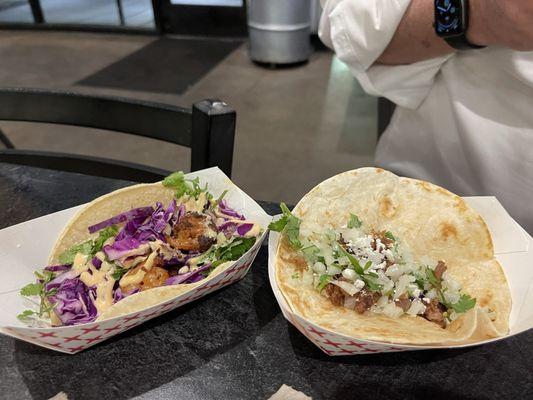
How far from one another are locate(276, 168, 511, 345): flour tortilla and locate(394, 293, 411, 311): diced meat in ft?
0.07

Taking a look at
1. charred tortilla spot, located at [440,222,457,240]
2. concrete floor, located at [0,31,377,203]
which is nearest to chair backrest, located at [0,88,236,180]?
charred tortilla spot, located at [440,222,457,240]

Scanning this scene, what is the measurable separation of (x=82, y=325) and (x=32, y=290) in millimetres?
193

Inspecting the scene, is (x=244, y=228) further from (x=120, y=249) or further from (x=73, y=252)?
(x=73, y=252)

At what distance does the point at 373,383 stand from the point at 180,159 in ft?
10.0

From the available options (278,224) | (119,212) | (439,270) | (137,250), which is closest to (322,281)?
(278,224)

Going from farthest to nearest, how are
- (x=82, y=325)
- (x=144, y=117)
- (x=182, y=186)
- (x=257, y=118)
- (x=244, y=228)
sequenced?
1. (x=257, y=118)
2. (x=144, y=117)
3. (x=182, y=186)
4. (x=244, y=228)
5. (x=82, y=325)

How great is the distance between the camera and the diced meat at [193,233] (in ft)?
3.28

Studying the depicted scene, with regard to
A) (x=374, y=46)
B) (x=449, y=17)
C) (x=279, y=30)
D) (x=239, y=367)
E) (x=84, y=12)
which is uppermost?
(x=449, y=17)

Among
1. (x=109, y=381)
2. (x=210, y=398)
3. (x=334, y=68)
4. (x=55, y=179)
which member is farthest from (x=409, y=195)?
(x=334, y=68)

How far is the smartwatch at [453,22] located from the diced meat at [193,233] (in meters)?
0.79

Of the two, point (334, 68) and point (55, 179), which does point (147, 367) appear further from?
point (334, 68)

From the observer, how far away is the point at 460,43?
3.91 ft

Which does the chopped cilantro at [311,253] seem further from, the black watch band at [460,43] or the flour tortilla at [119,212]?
the black watch band at [460,43]

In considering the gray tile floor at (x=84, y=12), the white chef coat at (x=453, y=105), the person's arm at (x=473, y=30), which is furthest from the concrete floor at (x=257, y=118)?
the person's arm at (x=473, y=30)
